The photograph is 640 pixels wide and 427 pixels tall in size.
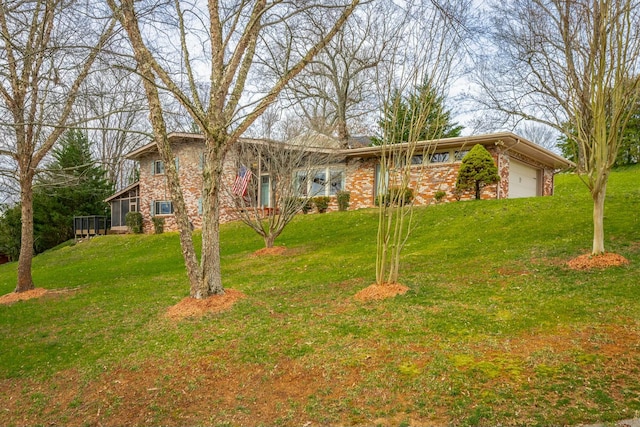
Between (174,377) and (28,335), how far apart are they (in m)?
3.78

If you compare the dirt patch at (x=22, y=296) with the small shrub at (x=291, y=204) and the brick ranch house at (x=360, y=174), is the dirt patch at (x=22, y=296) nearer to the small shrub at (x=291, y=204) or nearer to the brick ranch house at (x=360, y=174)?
the brick ranch house at (x=360, y=174)

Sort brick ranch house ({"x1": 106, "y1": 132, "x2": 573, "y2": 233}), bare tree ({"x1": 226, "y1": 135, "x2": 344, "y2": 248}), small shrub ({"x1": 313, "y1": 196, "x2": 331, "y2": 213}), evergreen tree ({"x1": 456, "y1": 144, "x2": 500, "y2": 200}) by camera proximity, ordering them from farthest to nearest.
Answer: small shrub ({"x1": 313, "y1": 196, "x2": 331, "y2": 213}), brick ranch house ({"x1": 106, "y1": 132, "x2": 573, "y2": 233}), evergreen tree ({"x1": 456, "y1": 144, "x2": 500, "y2": 200}), bare tree ({"x1": 226, "y1": 135, "x2": 344, "y2": 248})

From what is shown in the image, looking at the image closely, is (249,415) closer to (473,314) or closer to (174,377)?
(174,377)

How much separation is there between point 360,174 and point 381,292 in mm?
12510

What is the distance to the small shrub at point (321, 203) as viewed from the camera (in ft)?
60.7

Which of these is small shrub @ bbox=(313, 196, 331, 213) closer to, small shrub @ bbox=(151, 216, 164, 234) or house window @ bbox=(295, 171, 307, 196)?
house window @ bbox=(295, 171, 307, 196)

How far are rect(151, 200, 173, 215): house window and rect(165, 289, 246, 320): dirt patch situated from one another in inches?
651

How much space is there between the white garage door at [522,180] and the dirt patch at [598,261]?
33.8 ft

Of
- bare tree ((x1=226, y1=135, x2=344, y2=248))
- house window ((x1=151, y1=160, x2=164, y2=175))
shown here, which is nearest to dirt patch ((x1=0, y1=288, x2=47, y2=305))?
bare tree ((x1=226, y1=135, x2=344, y2=248))

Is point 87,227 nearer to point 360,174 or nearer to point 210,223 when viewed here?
point 360,174

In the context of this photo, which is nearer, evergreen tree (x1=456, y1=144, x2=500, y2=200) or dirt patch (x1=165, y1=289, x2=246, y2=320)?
dirt patch (x1=165, y1=289, x2=246, y2=320)

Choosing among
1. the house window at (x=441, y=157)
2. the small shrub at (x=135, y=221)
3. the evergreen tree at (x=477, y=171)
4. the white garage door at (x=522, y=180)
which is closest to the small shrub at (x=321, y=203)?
the house window at (x=441, y=157)

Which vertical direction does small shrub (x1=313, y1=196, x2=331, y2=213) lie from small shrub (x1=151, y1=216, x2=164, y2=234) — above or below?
above

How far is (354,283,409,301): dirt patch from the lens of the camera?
639 cm
